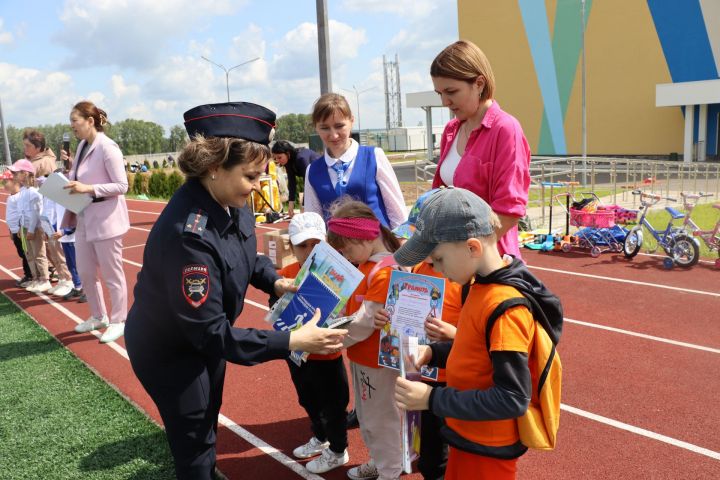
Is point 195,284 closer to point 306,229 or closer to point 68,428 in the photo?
point 306,229

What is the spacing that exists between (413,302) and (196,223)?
933 mm

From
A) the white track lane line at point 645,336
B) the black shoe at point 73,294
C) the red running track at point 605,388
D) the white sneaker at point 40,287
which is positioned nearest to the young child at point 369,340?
the red running track at point 605,388

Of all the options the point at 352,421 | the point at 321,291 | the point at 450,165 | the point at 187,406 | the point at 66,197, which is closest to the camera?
the point at 187,406

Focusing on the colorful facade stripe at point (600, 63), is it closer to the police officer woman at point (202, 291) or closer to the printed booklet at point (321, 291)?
the printed booklet at point (321, 291)

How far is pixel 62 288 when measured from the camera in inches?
317

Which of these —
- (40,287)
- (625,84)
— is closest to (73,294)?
(40,287)

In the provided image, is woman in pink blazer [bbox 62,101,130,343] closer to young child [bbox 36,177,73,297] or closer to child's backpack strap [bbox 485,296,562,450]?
young child [bbox 36,177,73,297]

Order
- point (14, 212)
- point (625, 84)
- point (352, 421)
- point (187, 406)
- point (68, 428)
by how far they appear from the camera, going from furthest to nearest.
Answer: point (625, 84) < point (14, 212) < point (68, 428) < point (352, 421) < point (187, 406)

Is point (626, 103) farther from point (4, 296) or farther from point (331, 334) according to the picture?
point (331, 334)

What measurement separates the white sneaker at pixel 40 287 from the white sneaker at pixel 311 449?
6322 mm

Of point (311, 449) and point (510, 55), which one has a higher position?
point (510, 55)

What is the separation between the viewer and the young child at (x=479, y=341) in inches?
68.7

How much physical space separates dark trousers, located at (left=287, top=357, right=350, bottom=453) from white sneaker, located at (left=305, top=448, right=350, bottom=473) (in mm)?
33

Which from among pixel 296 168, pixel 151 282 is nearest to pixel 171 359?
pixel 151 282
